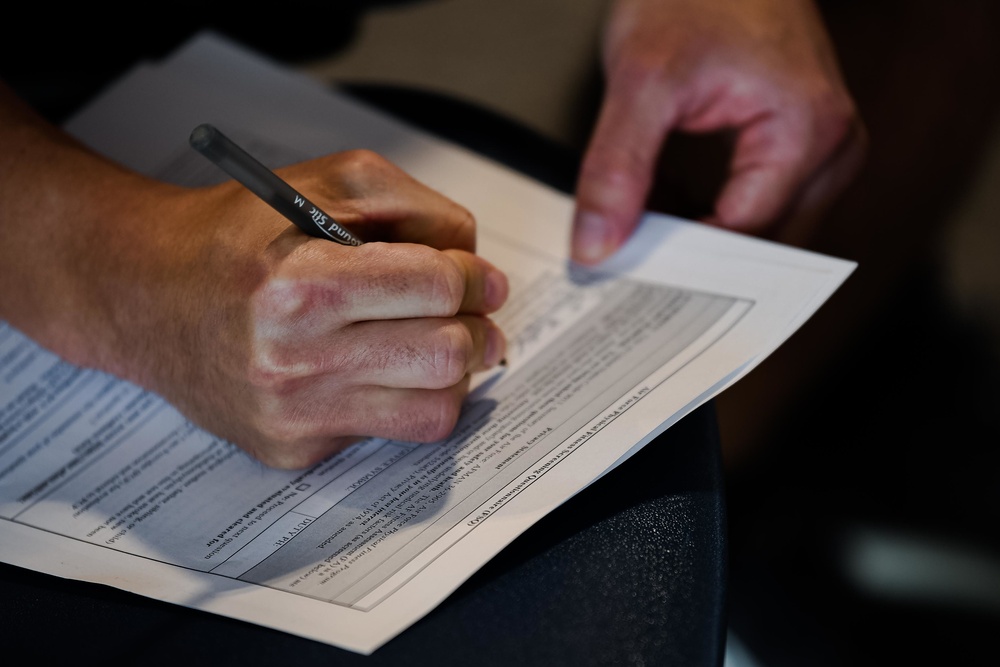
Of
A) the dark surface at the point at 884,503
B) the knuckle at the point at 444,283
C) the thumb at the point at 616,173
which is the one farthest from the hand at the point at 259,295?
the dark surface at the point at 884,503

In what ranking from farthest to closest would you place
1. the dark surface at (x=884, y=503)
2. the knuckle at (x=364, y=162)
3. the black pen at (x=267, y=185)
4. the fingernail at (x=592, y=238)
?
the dark surface at (x=884, y=503)
the fingernail at (x=592, y=238)
the knuckle at (x=364, y=162)
the black pen at (x=267, y=185)

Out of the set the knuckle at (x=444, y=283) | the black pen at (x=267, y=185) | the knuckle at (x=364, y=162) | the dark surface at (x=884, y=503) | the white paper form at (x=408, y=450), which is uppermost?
the black pen at (x=267, y=185)

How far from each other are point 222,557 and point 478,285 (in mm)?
203

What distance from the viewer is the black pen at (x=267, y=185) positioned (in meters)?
0.40

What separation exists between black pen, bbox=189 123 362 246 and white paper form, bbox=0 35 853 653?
130 millimetres

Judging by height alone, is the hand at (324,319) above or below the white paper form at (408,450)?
above

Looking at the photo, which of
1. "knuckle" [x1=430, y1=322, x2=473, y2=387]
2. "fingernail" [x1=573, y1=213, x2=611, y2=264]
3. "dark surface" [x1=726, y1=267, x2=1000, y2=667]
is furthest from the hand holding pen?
"dark surface" [x1=726, y1=267, x2=1000, y2=667]

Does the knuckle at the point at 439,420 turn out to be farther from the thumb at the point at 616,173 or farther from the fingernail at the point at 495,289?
the thumb at the point at 616,173

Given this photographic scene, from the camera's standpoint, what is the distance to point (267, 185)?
43cm

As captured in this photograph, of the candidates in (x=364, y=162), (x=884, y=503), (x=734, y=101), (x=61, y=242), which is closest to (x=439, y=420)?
(x=364, y=162)

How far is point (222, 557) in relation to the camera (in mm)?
466

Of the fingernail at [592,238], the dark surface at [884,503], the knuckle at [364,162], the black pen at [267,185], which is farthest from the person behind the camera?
the dark surface at [884,503]

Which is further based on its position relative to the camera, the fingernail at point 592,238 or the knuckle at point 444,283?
the fingernail at point 592,238

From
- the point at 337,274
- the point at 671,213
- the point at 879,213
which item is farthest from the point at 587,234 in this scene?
the point at 879,213
